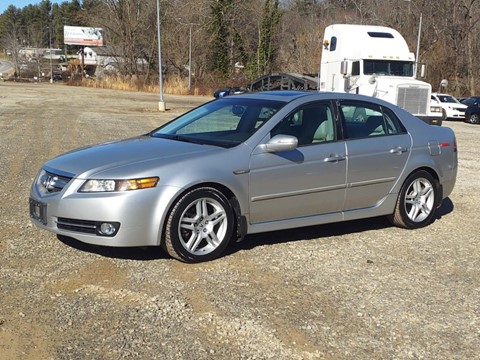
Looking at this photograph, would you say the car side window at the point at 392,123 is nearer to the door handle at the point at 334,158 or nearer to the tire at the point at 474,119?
the door handle at the point at 334,158

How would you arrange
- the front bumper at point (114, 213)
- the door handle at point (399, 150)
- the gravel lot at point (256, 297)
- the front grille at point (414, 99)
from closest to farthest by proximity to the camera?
the gravel lot at point (256, 297), the front bumper at point (114, 213), the door handle at point (399, 150), the front grille at point (414, 99)

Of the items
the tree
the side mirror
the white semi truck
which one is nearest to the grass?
the tree

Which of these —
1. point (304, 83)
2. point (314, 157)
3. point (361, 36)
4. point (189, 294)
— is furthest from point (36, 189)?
point (304, 83)

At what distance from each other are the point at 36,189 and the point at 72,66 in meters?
83.7

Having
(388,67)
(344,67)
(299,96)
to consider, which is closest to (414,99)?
(388,67)

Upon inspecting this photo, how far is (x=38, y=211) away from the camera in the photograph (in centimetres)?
507

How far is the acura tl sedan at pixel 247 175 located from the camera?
188 inches

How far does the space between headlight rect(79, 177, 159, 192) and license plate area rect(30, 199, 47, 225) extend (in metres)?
0.47

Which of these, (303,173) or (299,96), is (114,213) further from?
(299,96)

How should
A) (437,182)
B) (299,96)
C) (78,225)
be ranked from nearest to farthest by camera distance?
(78,225) < (299,96) < (437,182)

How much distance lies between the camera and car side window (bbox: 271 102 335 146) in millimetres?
5637

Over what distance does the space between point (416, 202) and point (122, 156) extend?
11.4 feet

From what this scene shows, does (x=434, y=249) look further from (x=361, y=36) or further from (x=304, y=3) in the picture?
(x=304, y=3)

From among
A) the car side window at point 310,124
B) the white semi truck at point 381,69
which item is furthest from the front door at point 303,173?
the white semi truck at point 381,69
